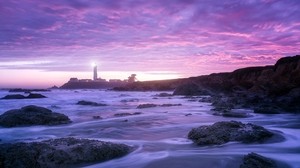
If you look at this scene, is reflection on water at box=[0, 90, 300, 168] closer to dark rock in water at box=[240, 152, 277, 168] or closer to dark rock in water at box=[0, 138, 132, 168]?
dark rock in water at box=[0, 138, 132, 168]

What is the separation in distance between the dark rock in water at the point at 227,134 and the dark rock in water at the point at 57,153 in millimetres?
2254

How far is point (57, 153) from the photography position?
6.24m

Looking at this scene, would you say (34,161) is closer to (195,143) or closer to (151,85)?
(195,143)

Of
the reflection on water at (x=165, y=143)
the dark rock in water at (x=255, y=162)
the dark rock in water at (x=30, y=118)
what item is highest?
the dark rock in water at (x=30, y=118)

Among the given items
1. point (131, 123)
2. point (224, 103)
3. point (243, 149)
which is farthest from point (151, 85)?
point (243, 149)

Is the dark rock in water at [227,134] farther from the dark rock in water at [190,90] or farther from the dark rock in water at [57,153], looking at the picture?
the dark rock in water at [190,90]

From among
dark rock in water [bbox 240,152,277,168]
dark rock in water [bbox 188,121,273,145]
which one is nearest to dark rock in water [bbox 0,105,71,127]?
dark rock in water [bbox 188,121,273,145]

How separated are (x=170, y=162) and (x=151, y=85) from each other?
7634cm

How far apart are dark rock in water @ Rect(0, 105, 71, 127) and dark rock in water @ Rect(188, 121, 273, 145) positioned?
633cm

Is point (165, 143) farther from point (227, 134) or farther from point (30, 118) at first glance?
point (30, 118)

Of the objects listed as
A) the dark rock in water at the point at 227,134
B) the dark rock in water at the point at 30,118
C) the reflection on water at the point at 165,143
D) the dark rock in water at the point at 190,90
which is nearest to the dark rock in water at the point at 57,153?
the reflection on water at the point at 165,143

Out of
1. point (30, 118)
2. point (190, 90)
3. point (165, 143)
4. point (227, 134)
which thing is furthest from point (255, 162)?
point (190, 90)

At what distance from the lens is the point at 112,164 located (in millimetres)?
6328

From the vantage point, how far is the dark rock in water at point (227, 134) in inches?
309
